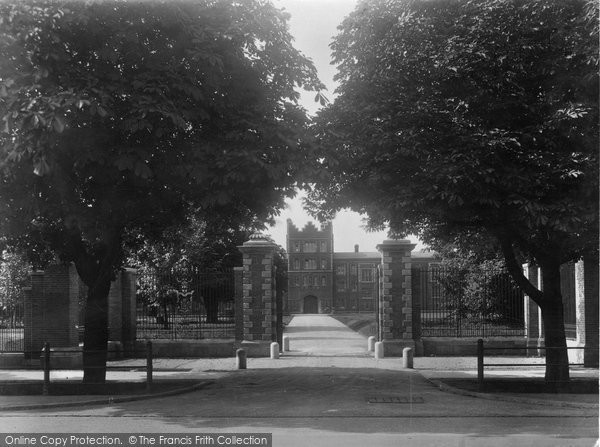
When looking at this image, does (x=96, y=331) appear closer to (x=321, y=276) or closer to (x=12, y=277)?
(x=12, y=277)

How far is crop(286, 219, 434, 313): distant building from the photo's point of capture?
301 feet

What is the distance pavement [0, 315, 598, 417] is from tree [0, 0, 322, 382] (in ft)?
7.65

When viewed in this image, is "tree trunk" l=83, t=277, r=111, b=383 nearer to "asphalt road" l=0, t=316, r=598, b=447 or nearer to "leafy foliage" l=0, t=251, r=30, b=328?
"asphalt road" l=0, t=316, r=598, b=447

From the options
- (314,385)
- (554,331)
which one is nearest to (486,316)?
(554,331)

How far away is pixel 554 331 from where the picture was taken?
14.0m

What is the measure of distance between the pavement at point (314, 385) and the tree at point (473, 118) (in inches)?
111

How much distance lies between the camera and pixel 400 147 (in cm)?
1234

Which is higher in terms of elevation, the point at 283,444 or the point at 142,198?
the point at 142,198

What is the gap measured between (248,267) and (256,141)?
10.2 meters

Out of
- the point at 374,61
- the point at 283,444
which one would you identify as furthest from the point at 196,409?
the point at 374,61

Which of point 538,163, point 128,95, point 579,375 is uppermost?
point 128,95

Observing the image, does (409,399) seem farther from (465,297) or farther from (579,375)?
(465,297)

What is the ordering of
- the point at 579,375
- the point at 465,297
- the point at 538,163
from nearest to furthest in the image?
the point at 538,163
the point at 579,375
the point at 465,297

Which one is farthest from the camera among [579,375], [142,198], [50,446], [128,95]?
[579,375]
